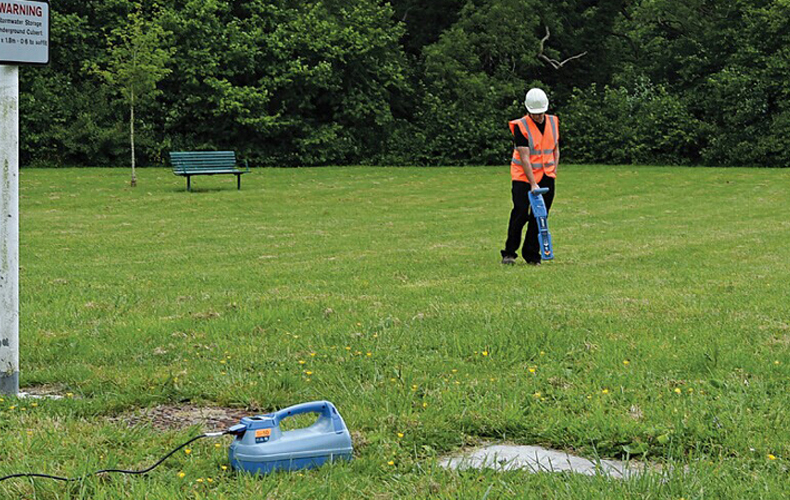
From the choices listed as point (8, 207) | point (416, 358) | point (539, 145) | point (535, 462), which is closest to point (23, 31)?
point (8, 207)

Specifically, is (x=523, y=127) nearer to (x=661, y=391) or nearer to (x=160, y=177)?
(x=661, y=391)

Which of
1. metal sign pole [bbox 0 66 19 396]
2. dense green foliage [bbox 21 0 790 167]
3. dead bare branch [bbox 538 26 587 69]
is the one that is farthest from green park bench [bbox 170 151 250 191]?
dead bare branch [bbox 538 26 587 69]

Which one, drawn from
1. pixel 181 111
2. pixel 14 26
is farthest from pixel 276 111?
pixel 14 26

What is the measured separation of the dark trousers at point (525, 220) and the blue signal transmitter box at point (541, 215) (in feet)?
0.30

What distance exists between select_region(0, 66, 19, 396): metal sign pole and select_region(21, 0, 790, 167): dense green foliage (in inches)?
1221

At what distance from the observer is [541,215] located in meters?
10.3

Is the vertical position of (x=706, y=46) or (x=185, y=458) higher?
(x=706, y=46)

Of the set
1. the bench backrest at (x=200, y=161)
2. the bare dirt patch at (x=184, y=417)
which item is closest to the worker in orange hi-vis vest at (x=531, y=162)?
the bare dirt patch at (x=184, y=417)

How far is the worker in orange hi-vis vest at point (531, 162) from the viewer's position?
10.3 m

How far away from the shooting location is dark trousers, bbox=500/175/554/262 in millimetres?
10562

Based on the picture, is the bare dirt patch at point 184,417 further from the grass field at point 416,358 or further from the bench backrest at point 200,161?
the bench backrest at point 200,161

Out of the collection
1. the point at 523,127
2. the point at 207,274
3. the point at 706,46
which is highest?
the point at 706,46

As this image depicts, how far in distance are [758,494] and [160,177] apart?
1050 inches

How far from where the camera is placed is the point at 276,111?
38.4 metres
